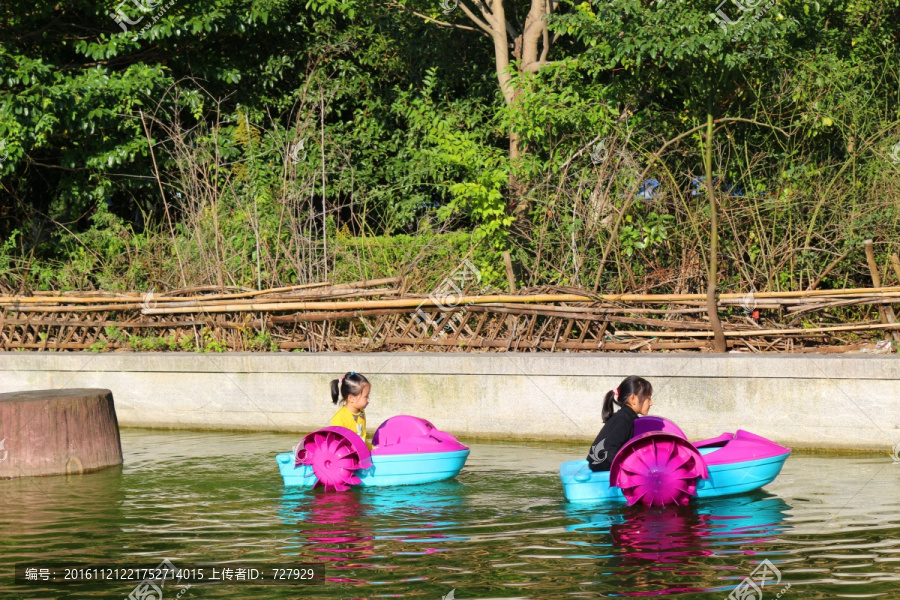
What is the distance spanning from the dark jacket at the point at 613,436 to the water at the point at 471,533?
380 millimetres

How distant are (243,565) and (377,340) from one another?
6363mm

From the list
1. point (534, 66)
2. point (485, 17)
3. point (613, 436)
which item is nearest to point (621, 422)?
point (613, 436)

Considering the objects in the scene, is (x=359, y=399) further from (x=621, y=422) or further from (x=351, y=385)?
(x=621, y=422)

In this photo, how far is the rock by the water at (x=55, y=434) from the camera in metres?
9.40

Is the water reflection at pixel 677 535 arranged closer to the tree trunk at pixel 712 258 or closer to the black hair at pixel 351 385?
the black hair at pixel 351 385

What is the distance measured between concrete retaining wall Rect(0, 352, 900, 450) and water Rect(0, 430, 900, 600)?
505 millimetres

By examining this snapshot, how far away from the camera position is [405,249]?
1370 centimetres

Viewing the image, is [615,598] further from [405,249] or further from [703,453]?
[405,249]

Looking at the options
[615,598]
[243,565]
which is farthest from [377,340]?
[615,598]

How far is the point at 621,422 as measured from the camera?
7719 mm

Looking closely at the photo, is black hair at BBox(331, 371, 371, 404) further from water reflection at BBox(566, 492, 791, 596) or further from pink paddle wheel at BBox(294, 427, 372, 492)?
water reflection at BBox(566, 492, 791, 596)

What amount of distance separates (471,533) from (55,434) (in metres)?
4.48

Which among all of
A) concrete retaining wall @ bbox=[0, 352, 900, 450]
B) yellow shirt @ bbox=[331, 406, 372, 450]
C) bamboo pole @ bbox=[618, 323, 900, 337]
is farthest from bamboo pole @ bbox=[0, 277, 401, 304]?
yellow shirt @ bbox=[331, 406, 372, 450]

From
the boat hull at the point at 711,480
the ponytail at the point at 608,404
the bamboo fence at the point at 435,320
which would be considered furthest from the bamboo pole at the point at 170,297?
the boat hull at the point at 711,480
